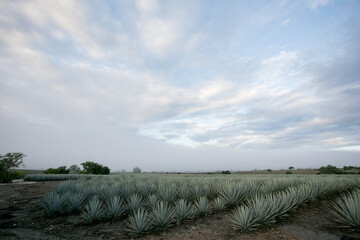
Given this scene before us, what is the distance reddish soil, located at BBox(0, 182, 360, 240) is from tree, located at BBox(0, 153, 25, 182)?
14.6 m

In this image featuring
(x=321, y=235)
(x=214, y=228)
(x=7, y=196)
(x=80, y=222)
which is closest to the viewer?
(x=321, y=235)

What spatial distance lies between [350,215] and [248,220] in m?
2.69

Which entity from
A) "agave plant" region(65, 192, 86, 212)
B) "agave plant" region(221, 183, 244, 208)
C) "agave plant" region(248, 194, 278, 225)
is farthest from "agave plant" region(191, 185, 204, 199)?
"agave plant" region(65, 192, 86, 212)

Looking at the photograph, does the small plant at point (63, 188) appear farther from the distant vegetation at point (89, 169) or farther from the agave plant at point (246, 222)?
the distant vegetation at point (89, 169)

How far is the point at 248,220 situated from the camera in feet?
16.0

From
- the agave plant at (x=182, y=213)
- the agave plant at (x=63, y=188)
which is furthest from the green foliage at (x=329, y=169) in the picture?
the agave plant at (x=63, y=188)

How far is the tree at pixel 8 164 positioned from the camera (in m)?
17.9

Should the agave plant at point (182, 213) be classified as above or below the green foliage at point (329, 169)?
below

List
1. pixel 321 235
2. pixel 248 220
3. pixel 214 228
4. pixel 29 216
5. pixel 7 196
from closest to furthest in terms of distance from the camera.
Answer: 1. pixel 321 235
2. pixel 248 220
3. pixel 214 228
4. pixel 29 216
5. pixel 7 196

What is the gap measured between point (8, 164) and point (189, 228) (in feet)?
72.2

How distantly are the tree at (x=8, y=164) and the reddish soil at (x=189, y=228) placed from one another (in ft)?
47.9

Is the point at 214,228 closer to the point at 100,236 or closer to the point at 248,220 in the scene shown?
the point at 248,220

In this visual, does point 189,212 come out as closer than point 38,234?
No

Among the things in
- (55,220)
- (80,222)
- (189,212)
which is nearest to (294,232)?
(189,212)
